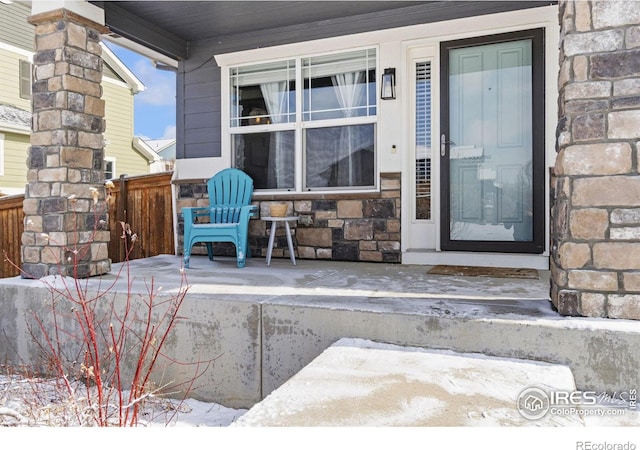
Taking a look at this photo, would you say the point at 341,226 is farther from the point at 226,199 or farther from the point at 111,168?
the point at 111,168

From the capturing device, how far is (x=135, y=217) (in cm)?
574

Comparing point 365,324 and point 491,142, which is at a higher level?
point 491,142

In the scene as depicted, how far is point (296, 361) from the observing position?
2.45m

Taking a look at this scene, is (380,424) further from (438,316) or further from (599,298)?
(599,298)

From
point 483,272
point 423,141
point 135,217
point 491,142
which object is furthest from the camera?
point 135,217

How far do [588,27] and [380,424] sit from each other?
1994mm

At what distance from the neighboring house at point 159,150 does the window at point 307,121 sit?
7333 mm

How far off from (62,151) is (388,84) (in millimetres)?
2843

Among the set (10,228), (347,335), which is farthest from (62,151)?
(10,228)

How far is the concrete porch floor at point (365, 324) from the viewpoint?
2010mm

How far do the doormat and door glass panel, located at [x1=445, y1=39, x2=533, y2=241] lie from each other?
39 cm

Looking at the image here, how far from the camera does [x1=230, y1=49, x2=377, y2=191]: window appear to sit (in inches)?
179

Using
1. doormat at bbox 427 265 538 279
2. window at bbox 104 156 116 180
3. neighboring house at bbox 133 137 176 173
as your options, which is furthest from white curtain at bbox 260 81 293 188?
neighboring house at bbox 133 137 176 173

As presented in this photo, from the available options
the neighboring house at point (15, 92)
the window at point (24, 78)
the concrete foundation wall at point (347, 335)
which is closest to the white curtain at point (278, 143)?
the concrete foundation wall at point (347, 335)
